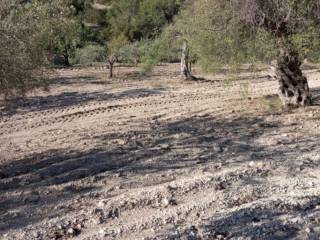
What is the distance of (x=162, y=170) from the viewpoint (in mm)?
10031

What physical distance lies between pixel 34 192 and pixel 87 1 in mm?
32672

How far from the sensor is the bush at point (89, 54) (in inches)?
1210

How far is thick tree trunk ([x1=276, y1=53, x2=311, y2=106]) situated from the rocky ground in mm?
426

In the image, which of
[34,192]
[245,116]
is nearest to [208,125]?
[245,116]

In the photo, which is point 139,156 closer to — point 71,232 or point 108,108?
point 71,232

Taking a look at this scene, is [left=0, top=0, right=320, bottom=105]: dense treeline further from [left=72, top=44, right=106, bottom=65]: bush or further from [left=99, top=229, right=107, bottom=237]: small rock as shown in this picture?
[left=72, top=44, right=106, bottom=65]: bush

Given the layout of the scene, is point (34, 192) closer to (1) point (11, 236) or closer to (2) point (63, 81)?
(1) point (11, 236)

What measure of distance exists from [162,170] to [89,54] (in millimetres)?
21873

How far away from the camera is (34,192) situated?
9.14 m

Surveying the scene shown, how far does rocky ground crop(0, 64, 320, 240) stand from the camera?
7449mm

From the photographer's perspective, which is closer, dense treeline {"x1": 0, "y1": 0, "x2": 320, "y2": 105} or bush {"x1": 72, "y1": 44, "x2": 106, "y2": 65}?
dense treeline {"x1": 0, "y1": 0, "x2": 320, "y2": 105}

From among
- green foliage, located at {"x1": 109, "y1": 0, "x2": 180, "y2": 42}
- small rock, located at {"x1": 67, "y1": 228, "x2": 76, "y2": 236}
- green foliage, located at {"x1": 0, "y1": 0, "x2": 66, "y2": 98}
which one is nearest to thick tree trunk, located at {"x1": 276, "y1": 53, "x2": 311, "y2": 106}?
green foliage, located at {"x1": 0, "y1": 0, "x2": 66, "y2": 98}

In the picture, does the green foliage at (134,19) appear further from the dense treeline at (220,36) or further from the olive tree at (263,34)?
the olive tree at (263,34)

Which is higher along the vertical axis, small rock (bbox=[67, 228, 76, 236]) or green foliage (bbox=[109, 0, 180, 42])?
green foliage (bbox=[109, 0, 180, 42])
